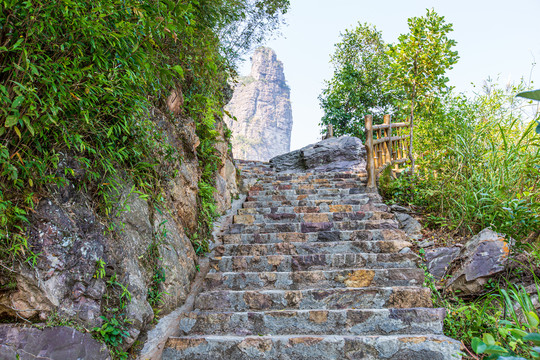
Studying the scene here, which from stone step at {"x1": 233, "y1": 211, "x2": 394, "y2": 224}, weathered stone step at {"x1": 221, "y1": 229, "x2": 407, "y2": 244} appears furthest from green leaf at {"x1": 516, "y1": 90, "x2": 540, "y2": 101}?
stone step at {"x1": 233, "y1": 211, "x2": 394, "y2": 224}

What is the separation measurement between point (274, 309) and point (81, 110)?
76.1 inches

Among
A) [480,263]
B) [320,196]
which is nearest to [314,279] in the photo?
[480,263]

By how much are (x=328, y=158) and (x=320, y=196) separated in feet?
13.2

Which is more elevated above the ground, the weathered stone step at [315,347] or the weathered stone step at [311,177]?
the weathered stone step at [311,177]

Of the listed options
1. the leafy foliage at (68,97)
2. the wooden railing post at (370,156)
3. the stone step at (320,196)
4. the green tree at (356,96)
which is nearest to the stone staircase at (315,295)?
the stone step at (320,196)

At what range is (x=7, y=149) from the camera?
4.56 ft

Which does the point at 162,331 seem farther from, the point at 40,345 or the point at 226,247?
the point at 226,247

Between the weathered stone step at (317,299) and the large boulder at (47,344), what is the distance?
40.0 inches

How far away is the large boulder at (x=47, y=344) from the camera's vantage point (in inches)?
58.2

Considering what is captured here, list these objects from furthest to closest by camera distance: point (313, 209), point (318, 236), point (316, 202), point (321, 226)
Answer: point (316, 202)
point (313, 209)
point (321, 226)
point (318, 236)

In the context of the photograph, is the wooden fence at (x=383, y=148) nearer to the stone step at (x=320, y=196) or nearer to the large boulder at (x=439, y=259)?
the stone step at (x=320, y=196)

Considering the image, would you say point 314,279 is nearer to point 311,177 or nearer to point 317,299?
point 317,299

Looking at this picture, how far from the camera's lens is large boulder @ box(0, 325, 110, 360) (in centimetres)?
148

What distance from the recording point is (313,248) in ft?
10.5
